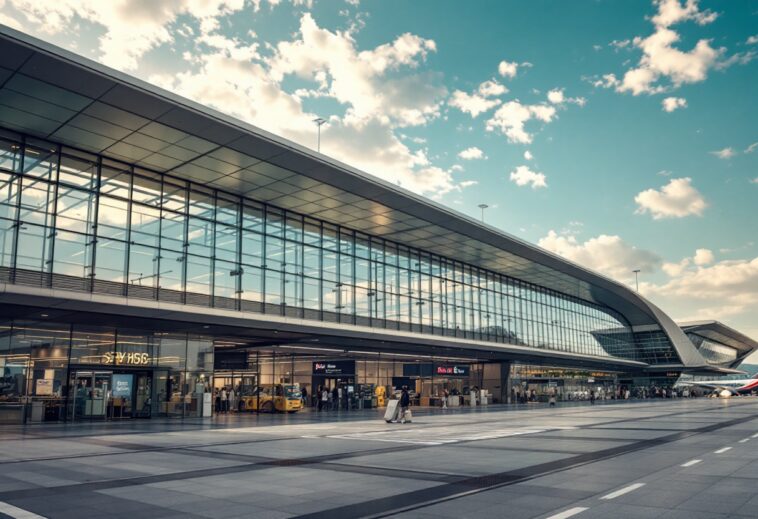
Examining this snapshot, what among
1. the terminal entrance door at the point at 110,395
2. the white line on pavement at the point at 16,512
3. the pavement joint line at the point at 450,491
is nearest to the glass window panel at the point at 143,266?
the terminal entrance door at the point at 110,395

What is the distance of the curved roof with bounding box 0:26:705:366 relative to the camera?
2083 cm

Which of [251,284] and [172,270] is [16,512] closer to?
[172,270]

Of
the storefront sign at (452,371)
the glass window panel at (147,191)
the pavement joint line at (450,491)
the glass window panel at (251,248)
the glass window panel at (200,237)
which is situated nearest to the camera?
the pavement joint line at (450,491)

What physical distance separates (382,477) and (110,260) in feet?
63.7

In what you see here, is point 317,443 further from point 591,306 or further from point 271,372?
point 591,306

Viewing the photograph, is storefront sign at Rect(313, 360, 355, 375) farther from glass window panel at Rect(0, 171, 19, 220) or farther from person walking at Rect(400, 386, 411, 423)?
glass window panel at Rect(0, 171, 19, 220)

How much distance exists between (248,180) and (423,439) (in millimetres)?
16288

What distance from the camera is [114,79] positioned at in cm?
2109

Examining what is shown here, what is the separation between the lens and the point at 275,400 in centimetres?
4184

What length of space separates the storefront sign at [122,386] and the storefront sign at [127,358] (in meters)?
0.73

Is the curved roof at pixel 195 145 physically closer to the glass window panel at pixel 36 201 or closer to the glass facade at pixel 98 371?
the glass window panel at pixel 36 201

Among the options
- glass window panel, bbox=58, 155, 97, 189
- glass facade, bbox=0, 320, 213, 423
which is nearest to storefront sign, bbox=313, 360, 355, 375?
glass facade, bbox=0, 320, 213, 423

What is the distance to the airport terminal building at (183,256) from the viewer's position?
78.6 feet

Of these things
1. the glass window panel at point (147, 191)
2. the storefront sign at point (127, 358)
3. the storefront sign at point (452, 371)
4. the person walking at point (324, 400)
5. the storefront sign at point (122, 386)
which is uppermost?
the glass window panel at point (147, 191)
